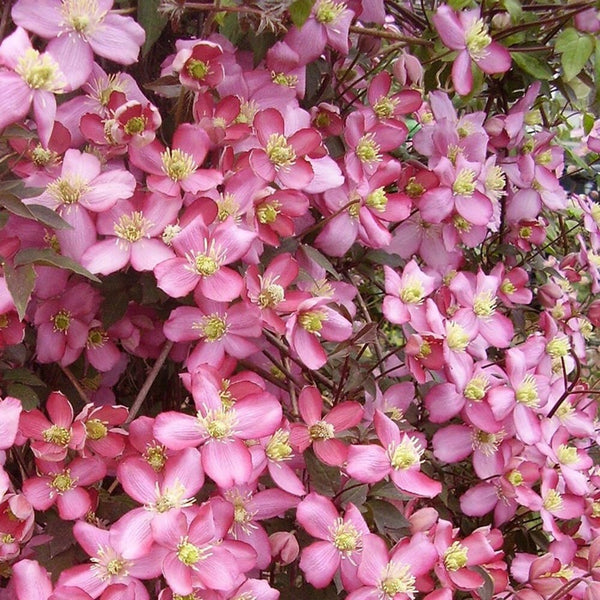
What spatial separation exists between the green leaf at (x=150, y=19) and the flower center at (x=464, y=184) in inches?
14.5

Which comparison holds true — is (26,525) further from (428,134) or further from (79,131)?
(428,134)

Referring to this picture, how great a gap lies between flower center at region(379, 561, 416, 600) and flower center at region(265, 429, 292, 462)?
0.42 feet

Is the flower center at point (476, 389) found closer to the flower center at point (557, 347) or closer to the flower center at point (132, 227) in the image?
the flower center at point (557, 347)

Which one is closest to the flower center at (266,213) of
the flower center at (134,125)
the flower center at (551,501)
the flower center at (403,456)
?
the flower center at (134,125)

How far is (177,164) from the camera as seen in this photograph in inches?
26.4

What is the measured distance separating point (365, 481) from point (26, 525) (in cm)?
28

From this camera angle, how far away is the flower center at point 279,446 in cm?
68

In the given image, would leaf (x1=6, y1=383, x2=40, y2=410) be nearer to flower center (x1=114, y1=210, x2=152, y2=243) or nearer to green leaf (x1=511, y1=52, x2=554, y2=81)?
flower center (x1=114, y1=210, x2=152, y2=243)

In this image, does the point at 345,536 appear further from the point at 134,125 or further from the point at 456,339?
the point at 134,125

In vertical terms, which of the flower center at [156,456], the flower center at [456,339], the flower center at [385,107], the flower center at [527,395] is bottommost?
the flower center at [527,395]

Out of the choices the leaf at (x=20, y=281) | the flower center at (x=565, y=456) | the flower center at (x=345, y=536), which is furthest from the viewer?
the flower center at (x=565, y=456)

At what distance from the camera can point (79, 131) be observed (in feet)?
2.29

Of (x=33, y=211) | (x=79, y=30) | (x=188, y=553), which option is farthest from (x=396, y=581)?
(x=79, y=30)

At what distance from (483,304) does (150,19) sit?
17.9 inches
